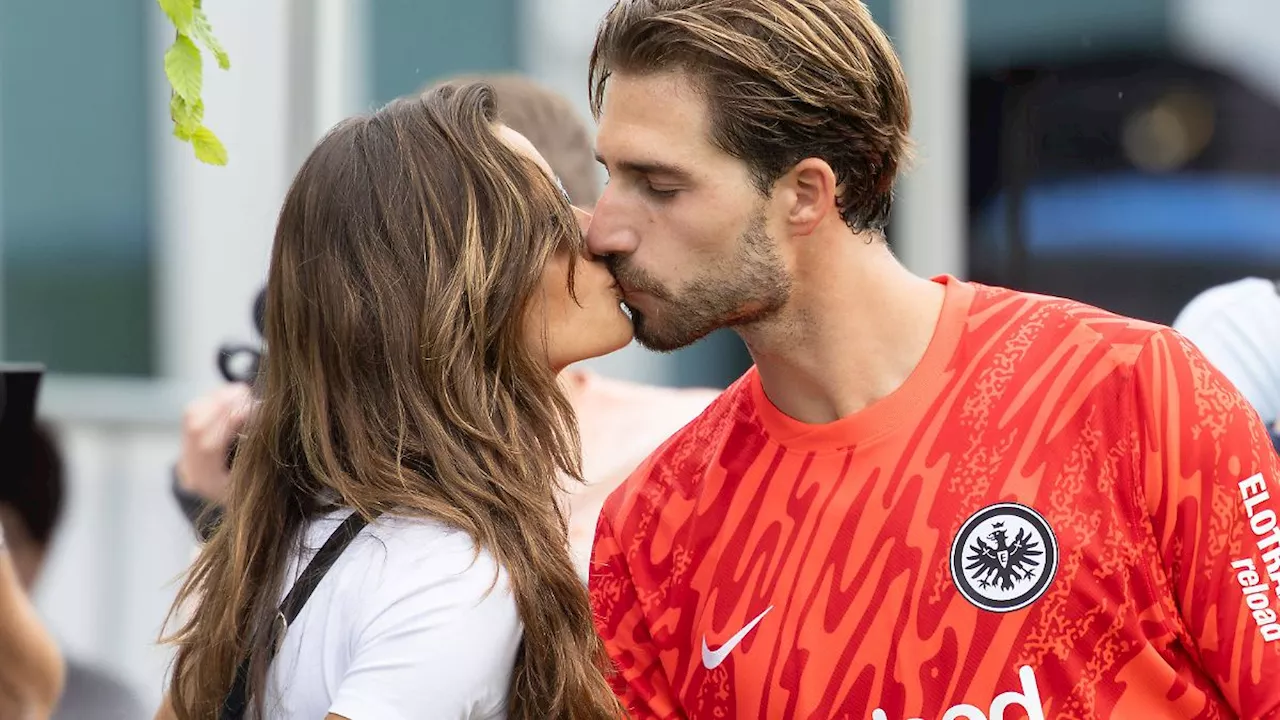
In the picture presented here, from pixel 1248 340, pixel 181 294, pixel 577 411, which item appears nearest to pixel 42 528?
pixel 577 411

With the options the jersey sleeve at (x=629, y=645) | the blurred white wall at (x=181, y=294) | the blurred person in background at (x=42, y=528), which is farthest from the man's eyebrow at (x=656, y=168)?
the blurred white wall at (x=181, y=294)

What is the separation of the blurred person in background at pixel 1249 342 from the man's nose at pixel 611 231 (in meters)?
1.14

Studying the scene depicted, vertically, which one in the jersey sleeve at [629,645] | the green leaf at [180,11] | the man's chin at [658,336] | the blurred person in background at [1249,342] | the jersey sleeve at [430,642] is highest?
the green leaf at [180,11]

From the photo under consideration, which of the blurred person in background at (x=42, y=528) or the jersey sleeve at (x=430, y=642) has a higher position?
the jersey sleeve at (x=430, y=642)

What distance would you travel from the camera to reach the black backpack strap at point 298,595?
6.73 feet

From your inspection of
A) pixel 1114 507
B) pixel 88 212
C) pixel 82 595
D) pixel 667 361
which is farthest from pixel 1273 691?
pixel 88 212

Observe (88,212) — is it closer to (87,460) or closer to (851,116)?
(87,460)

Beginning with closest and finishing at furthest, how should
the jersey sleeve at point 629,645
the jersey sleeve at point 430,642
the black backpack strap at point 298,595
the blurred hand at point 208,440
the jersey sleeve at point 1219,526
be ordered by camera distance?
the jersey sleeve at point 430,642 < the black backpack strap at point 298,595 < the jersey sleeve at point 1219,526 < the jersey sleeve at point 629,645 < the blurred hand at point 208,440

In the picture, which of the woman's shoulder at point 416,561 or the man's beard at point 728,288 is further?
the man's beard at point 728,288

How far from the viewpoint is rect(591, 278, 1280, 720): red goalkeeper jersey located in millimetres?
2180

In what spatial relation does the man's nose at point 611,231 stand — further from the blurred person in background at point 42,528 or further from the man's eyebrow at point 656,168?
the blurred person in background at point 42,528

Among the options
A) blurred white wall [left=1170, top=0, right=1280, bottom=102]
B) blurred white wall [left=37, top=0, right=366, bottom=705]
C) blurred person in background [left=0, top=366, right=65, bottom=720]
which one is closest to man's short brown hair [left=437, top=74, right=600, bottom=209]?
blurred person in background [left=0, top=366, right=65, bottom=720]

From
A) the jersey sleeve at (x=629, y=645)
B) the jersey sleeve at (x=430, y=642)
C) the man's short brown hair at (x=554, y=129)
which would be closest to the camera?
the jersey sleeve at (x=430, y=642)

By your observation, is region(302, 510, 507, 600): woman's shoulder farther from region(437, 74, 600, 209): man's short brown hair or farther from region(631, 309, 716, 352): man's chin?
region(437, 74, 600, 209): man's short brown hair
